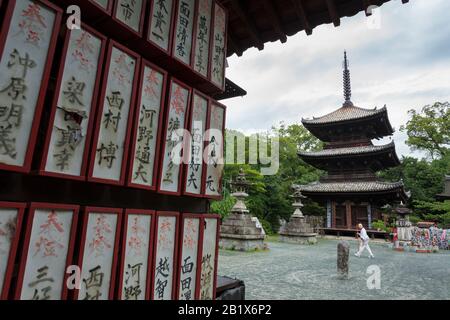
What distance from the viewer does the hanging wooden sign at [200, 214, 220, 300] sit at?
2.91 m

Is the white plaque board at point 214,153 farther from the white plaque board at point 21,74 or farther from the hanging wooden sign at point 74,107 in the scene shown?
the white plaque board at point 21,74

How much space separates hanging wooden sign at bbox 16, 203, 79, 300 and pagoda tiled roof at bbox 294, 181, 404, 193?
21.2 meters

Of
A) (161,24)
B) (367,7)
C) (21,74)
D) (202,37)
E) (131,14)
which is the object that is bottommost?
(21,74)

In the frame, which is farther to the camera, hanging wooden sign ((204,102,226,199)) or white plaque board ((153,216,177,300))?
hanging wooden sign ((204,102,226,199))

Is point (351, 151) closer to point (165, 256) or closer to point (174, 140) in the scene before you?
point (174, 140)

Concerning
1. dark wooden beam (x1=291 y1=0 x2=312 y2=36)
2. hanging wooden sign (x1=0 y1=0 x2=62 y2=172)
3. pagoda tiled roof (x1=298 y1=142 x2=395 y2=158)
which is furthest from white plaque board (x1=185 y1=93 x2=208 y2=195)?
pagoda tiled roof (x1=298 y1=142 x2=395 y2=158)

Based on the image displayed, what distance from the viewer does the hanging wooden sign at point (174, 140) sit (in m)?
2.60

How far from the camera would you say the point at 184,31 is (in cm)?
300

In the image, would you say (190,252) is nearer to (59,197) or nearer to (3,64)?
(59,197)

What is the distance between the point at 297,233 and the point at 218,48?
17.3 meters

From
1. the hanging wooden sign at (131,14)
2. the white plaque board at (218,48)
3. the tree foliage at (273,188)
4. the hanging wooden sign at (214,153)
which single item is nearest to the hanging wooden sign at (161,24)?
the hanging wooden sign at (131,14)

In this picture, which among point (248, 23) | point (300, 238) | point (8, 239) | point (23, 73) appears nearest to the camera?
point (8, 239)

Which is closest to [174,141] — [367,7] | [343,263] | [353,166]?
[367,7]

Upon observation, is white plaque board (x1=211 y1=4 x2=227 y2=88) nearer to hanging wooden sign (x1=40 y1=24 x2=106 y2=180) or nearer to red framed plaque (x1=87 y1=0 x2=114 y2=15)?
red framed plaque (x1=87 y1=0 x2=114 y2=15)
